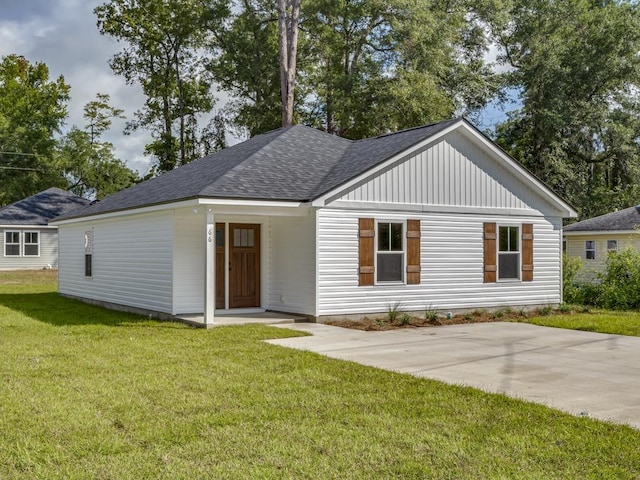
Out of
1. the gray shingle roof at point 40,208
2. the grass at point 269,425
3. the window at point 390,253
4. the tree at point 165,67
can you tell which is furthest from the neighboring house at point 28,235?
the grass at point 269,425

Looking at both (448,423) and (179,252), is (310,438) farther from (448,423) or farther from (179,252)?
(179,252)

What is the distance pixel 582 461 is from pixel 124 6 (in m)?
37.5

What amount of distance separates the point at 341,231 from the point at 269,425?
8.31 m

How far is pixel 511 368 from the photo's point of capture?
8719mm

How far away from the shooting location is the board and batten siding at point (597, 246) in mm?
26891

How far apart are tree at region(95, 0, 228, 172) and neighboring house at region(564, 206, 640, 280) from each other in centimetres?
2017

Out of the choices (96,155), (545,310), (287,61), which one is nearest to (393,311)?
(545,310)

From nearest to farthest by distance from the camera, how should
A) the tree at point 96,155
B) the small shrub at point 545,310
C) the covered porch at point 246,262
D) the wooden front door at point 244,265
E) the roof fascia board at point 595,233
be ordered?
the covered porch at point 246,262 → the wooden front door at point 244,265 → the small shrub at point 545,310 → the roof fascia board at point 595,233 → the tree at point 96,155

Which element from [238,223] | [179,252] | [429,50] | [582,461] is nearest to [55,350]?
[179,252]

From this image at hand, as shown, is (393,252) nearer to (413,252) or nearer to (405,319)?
(413,252)

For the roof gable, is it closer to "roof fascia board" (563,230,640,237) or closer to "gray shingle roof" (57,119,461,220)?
"gray shingle roof" (57,119,461,220)

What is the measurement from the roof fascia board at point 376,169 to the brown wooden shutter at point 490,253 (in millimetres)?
2567

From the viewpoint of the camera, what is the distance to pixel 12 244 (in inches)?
1369

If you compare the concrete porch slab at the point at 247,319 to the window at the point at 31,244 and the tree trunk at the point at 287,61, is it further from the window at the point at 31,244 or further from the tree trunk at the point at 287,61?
the window at the point at 31,244
